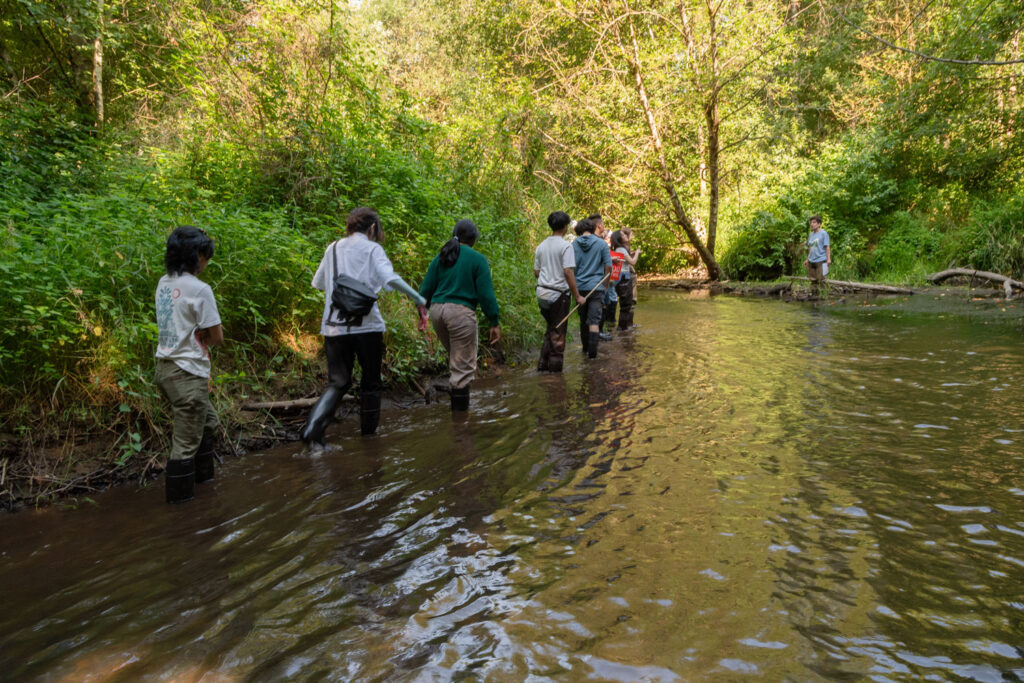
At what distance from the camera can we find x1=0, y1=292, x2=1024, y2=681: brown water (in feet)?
8.38

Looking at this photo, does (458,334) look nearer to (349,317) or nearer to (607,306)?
(349,317)

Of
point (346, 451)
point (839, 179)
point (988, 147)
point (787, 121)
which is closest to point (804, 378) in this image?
point (346, 451)

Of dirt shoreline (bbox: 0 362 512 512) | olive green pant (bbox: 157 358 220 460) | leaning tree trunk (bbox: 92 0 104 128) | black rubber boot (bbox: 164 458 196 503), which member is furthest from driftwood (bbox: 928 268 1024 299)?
leaning tree trunk (bbox: 92 0 104 128)

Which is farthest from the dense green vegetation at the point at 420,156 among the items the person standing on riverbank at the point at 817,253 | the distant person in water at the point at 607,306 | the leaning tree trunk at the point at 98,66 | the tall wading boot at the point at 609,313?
the person standing on riverbank at the point at 817,253

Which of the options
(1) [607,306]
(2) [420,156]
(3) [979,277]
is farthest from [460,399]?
(3) [979,277]

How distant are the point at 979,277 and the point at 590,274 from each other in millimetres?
13211

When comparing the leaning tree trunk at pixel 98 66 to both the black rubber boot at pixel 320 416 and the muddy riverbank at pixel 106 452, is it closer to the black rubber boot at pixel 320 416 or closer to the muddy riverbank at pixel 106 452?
the muddy riverbank at pixel 106 452

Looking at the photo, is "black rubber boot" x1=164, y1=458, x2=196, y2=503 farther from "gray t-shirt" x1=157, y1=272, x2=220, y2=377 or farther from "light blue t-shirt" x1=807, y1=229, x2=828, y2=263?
"light blue t-shirt" x1=807, y1=229, x2=828, y2=263

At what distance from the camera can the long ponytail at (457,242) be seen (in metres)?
6.42

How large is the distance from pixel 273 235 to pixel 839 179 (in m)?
21.5

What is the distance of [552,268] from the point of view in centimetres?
864

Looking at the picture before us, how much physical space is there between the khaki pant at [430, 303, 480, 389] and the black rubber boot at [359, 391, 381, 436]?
96 centimetres

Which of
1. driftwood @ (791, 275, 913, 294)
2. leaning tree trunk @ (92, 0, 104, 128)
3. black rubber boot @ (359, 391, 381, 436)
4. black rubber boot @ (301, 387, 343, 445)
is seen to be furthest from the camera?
driftwood @ (791, 275, 913, 294)

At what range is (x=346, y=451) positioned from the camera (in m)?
5.54
